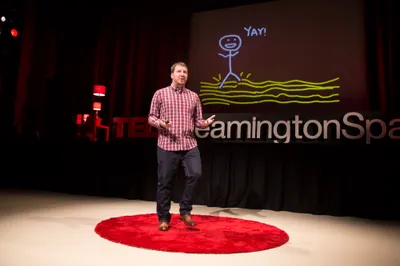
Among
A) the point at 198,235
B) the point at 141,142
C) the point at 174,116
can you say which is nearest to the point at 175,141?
the point at 174,116

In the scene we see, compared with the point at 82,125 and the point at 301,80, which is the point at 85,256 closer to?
the point at 82,125

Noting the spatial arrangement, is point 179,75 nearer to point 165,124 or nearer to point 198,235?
point 165,124

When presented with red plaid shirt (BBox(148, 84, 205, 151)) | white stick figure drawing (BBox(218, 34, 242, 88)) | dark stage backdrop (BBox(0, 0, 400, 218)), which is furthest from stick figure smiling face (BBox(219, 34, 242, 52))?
red plaid shirt (BBox(148, 84, 205, 151))

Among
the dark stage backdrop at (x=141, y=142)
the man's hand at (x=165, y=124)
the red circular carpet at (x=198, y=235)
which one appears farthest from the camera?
the dark stage backdrop at (x=141, y=142)

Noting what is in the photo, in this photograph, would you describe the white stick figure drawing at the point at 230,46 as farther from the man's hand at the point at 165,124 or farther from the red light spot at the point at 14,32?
the red light spot at the point at 14,32

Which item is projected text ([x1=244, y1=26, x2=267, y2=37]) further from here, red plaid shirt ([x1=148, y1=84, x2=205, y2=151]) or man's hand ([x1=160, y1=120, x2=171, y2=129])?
man's hand ([x1=160, y1=120, x2=171, y2=129])

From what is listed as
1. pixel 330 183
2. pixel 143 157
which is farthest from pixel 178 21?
pixel 330 183

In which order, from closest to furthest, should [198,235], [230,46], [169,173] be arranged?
[198,235]
[169,173]
[230,46]

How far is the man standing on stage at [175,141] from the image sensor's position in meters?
2.85

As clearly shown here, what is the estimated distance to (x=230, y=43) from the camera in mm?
6512

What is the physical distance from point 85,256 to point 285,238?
140 cm

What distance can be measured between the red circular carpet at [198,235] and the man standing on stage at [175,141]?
17cm

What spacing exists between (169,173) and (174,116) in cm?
45

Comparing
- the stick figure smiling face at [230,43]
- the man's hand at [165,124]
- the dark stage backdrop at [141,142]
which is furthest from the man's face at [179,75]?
the stick figure smiling face at [230,43]
